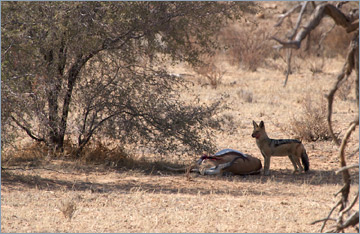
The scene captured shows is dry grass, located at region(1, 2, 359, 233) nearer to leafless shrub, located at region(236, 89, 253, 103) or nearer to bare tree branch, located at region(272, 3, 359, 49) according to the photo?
bare tree branch, located at region(272, 3, 359, 49)

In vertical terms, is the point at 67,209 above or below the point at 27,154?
below

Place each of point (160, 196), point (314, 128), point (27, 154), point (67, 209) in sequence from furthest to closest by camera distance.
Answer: point (314, 128), point (27, 154), point (160, 196), point (67, 209)

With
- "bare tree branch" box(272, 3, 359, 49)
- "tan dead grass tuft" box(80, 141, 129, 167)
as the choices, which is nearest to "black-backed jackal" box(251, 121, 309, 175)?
"tan dead grass tuft" box(80, 141, 129, 167)

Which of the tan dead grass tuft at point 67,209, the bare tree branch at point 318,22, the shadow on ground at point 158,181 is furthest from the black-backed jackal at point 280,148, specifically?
the bare tree branch at point 318,22

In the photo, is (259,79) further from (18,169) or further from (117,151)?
(18,169)

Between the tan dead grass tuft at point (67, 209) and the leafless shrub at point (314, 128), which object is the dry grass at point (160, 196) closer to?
→ the tan dead grass tuft at point (67, 209)

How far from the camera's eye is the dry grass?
20.5 feet

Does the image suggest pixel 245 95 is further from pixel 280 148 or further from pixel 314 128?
pixel 280 148

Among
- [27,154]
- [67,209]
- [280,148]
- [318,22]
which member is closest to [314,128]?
[280,148]

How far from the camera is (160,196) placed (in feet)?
25.0

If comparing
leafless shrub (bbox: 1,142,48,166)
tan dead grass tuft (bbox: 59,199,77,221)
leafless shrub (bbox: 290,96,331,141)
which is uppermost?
leafless shrub (bbox: 290,96,331,141)

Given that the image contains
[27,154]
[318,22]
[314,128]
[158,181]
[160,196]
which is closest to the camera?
[318,22]

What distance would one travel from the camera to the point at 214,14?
10148 mm

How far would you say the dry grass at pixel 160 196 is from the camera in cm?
625
